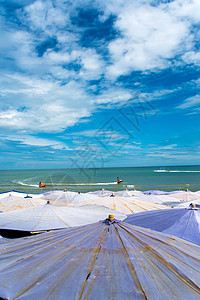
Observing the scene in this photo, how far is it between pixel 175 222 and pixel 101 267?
Answer: 11.2 ft

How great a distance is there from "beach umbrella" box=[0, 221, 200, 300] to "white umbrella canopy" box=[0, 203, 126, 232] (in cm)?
249

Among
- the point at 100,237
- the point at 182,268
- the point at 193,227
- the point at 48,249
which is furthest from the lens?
the point at 193,227

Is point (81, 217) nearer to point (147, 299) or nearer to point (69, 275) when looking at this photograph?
point (69, 275)

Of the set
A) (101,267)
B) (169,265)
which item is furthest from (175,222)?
(101,267)

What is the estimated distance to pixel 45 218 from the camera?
20.3ft

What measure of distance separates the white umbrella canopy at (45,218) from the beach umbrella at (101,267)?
249 centimetres

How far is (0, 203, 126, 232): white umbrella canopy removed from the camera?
5.77 m

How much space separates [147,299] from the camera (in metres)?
1.95

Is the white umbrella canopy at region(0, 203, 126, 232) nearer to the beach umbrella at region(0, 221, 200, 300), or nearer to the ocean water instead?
the beach umbrella at region(0, 221, 200, 300)

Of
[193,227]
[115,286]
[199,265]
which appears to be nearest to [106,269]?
[115,286]

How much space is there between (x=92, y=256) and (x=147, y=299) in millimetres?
910

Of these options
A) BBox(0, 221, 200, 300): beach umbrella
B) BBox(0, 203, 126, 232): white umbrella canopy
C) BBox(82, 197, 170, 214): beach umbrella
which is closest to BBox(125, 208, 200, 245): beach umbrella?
BBox(0, 203, 126, 232): white umbrella canopy

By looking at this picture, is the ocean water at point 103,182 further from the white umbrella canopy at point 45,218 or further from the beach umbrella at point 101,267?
the beach umbrella at point 101,267

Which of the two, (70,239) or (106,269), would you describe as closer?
Result: (106,269)
